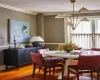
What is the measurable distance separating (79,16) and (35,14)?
2006 millimetres

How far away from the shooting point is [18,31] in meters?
7.23

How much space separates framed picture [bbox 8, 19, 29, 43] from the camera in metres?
6.82

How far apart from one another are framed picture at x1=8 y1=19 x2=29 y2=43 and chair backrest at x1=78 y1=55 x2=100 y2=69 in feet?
11.3

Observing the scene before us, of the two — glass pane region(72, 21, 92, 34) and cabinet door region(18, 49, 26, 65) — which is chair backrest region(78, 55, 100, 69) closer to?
cabinet door region(18, 49, 26, 65)

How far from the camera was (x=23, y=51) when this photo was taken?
22.1 ft

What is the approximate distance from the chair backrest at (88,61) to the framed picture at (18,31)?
3.43 metres

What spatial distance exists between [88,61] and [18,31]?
3.79 metres

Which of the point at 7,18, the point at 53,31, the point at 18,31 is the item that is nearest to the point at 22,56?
the point at 18,31

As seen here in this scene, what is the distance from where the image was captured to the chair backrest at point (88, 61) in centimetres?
413

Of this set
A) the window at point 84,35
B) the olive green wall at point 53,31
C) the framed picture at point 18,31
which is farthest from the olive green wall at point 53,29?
the framed picture at point 18,31

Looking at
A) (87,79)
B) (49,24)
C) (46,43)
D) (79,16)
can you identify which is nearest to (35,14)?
(49,24)

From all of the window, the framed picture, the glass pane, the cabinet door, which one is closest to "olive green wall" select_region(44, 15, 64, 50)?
the window

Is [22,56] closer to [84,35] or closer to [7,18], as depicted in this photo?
[7,18]

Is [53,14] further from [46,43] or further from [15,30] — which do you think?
[15,30]
